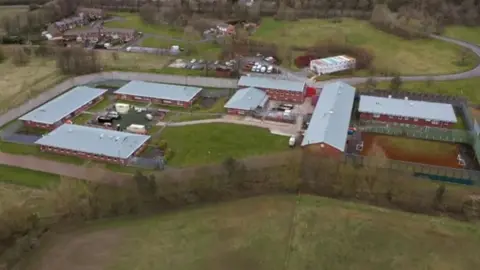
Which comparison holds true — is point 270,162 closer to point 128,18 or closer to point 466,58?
point 466,58

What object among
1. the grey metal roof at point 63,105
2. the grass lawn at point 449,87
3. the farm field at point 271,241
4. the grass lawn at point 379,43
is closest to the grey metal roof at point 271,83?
the grass lawn at point 449,87

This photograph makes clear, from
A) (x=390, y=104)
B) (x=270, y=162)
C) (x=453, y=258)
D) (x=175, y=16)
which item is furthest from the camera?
(x=175, y=16)

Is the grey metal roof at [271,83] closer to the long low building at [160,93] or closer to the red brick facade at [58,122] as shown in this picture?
the long low building at [160,93]

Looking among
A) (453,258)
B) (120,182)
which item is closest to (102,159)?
(120,182)

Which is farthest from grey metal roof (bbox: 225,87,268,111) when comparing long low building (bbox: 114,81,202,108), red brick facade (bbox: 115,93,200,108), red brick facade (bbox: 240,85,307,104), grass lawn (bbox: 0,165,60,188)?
grass lawn (bbox: 0,165,60,188)

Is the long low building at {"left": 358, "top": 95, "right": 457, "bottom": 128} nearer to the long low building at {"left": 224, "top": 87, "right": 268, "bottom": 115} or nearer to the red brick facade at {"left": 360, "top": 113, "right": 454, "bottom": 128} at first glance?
the red brick facade at {"left": 360, "top": 113, "right": 454, "bottom": 128}

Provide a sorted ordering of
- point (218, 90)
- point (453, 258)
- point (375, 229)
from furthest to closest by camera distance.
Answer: point (218, 90)
point (375, 229)
point (453, 258)

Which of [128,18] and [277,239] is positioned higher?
[128,18]
